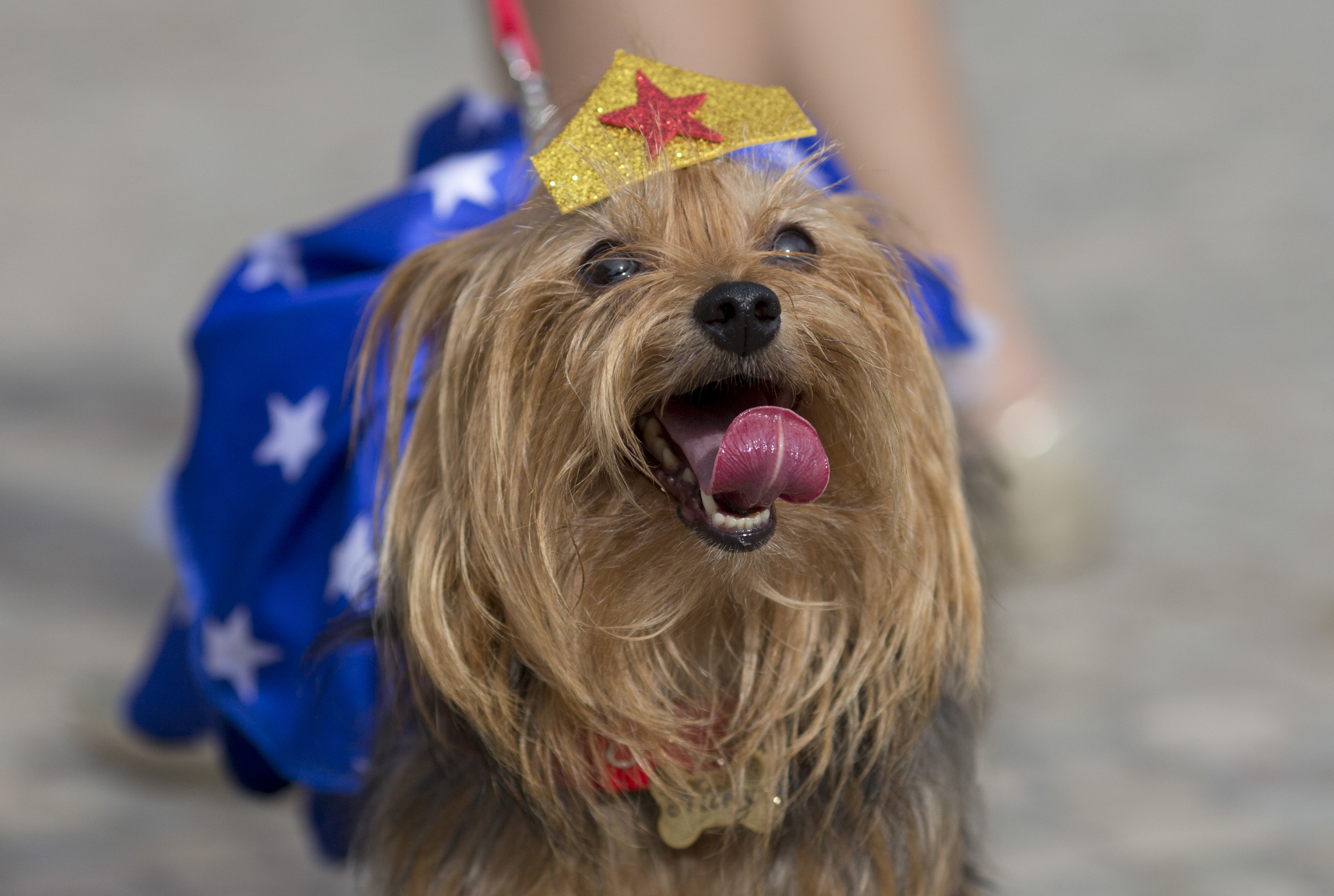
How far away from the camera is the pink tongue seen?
1.36 meters

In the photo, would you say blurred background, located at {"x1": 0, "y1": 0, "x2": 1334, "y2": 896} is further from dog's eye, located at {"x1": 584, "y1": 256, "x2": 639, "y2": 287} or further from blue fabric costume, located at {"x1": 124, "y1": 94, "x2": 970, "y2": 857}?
dog's eye, located at {"x1": 584, "y1": 256, "x2": 639, "y2": 287}

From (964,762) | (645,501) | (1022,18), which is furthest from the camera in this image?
(1022,18)

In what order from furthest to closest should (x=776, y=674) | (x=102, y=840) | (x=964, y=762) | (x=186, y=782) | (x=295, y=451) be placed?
(x=186, y=782) < (x=102, y=840) < (x=295, y=451) < (x=964, y=762) < (x=776, y=674)

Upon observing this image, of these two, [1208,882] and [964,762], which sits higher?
[964,762]

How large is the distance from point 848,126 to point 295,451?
1.37 meters

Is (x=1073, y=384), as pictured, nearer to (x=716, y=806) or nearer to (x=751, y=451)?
(x=716, y=806)

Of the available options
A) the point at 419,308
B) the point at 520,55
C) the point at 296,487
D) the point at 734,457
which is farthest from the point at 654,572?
the point at 520,55

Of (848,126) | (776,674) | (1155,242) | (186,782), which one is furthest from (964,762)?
(1155,242)

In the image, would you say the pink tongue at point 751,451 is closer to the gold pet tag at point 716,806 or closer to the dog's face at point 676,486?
the dog's face at point 676,486

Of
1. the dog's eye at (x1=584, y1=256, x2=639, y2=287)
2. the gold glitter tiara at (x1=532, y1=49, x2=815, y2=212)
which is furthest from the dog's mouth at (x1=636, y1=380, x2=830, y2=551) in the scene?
the gold glitter tiara at (x1=532, y1=49, x2=815, y2=212)

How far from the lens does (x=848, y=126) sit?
2.82m

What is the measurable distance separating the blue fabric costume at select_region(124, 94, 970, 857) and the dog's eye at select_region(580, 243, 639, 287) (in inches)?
20.6

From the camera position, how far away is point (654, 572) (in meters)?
1.50

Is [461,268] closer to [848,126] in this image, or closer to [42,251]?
[848,126]
